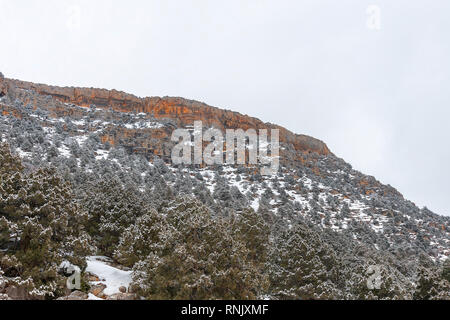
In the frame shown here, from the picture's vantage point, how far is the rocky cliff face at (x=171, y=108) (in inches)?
4938

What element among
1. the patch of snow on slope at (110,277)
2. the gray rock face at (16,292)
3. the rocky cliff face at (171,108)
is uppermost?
the rocky cliff face at (171,108)

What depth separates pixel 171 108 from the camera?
127 m

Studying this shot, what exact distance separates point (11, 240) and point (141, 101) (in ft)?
401

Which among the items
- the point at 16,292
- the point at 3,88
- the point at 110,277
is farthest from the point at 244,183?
the point at 3,88

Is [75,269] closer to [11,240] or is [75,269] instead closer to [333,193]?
[11,240]

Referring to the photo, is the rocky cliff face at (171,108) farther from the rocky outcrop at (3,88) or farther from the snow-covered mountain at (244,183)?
the rocky outcrop at (3,88)

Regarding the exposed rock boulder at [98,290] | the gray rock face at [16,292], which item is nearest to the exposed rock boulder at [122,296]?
the exposed rock boulder at [98,290]

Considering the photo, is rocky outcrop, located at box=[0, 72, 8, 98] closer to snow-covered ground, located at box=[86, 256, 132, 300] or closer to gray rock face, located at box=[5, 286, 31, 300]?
snow-covered ground, located at box=[86, 256, 132, 300]

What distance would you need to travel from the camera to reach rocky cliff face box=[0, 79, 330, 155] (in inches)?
4938

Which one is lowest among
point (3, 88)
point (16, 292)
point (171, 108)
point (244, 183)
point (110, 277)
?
point (110, 277)

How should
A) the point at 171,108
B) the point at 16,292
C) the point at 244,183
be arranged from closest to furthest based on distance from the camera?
1. the point at 16,292
2. the point at 244,183
3. the point at 171,108

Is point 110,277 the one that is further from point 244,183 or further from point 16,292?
point 244,183
